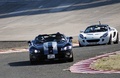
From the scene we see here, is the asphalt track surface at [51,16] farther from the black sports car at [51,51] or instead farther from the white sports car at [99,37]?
the black sports car at [51,51]

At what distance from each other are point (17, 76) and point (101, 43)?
11.8 meters

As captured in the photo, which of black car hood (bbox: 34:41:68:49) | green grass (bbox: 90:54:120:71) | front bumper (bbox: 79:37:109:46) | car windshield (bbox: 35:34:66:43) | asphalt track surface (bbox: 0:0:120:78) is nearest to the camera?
green grass (bbox: 90:54:120:71)

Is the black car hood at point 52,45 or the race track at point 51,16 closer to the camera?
the black car hood at point 52,45

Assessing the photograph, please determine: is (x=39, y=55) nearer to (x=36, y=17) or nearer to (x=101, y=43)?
(x=101, y=43)

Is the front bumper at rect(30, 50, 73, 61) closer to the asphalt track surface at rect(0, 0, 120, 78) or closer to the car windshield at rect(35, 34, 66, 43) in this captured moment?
the car windshield at rect(35, 34, 66, 43)

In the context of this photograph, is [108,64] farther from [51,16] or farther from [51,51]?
[51,16]

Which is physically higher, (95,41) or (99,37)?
(99,37)

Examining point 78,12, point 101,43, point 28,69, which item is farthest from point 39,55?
point 78,12

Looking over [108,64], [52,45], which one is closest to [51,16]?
[52,45]

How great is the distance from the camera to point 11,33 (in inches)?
1791

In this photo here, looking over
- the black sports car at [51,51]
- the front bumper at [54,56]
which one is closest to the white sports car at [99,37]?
the black sports car at [51,51]

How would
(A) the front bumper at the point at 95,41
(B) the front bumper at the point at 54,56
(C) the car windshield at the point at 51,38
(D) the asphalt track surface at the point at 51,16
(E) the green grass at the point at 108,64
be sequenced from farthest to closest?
(D) the asphalt track surface at the point at 51,16
(A) the front bumper at the point at 95,41
(C) the car windshield at the point at 51,38
(B) the front bumper at the point at 54,56
(E) the green grass at the point at 108,64

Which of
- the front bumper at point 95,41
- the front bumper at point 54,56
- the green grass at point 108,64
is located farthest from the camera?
the front bumper at point 95,41

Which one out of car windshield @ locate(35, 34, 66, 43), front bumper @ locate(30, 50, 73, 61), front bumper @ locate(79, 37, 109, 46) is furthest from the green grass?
front bumper @ locate(79, 37, 109, 46)
